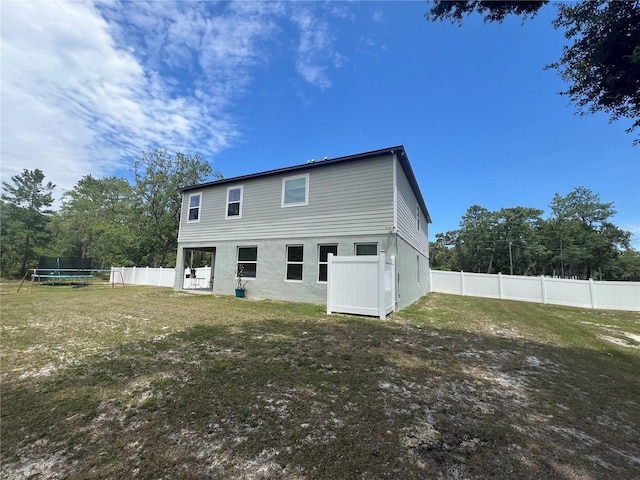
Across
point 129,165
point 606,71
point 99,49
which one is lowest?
point 606,71

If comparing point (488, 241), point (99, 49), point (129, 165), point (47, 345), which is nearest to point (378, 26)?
point (99, 49)

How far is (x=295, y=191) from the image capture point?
1123 centimetres

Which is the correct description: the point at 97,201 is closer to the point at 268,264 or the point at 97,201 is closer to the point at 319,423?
the point at 268,264

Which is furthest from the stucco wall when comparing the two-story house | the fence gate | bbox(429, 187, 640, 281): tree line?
bbox(429, 187, 640, 281): tree line

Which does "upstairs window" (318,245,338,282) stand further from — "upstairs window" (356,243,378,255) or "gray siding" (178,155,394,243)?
"upstairs window" (356,243,378,255)

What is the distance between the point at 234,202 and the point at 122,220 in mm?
25383

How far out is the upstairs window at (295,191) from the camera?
10.9 meters

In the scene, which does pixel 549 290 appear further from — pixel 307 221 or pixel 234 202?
pixel 234 202

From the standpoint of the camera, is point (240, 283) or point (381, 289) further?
point (240, 283)

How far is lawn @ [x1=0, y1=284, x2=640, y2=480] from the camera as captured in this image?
2062 mm

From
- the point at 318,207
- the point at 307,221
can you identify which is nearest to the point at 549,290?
the point at 318,207

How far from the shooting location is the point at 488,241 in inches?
1831

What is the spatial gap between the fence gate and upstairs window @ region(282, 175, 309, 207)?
361cm

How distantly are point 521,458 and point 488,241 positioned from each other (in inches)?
2048
